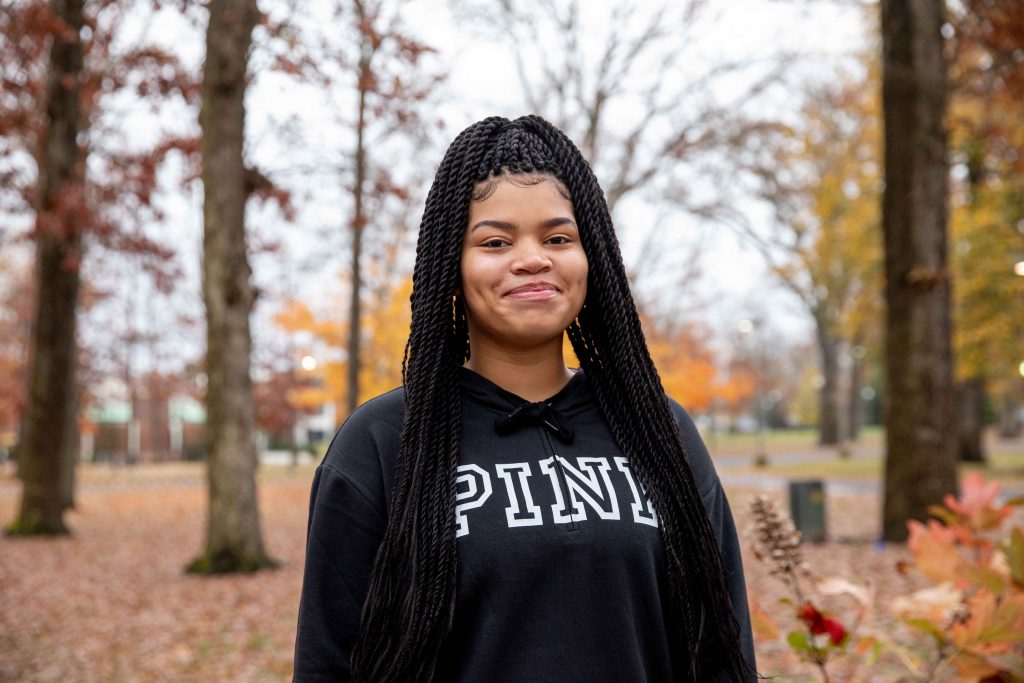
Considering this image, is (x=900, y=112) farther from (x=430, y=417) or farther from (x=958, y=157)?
(x=958, y=157)

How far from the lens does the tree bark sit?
2402 centimetres

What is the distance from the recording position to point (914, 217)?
9492 mm

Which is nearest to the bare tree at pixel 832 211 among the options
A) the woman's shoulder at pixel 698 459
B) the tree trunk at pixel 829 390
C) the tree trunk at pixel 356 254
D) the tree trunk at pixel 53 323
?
the tree trunk at pixel 829 390

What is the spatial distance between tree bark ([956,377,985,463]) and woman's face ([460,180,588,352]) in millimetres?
24239

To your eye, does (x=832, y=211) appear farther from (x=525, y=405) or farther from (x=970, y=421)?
(x=525, y=405)

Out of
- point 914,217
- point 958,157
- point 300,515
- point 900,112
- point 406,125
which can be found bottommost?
point 300,515

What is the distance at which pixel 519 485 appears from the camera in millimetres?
1860

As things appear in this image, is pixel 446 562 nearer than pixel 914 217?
Yes

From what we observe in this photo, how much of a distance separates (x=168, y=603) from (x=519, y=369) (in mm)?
7619

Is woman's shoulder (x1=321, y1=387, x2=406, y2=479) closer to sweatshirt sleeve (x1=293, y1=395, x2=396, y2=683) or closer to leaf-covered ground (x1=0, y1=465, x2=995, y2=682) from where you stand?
sweatshirt sleeve (x1=293, y1=395, x2=396, y2=683)

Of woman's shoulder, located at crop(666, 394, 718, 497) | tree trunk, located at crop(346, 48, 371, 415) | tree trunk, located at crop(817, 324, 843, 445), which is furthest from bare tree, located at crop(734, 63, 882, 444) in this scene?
woman's shoulder, located at crop(666, 394, 718, 497)


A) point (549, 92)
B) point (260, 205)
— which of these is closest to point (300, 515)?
point (260, 205)

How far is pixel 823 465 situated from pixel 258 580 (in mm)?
22189

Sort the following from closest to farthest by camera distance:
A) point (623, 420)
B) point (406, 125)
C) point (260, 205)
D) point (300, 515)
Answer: point (623, 420) → point (260, 205) → point (406, 125) → point (300, 515)
